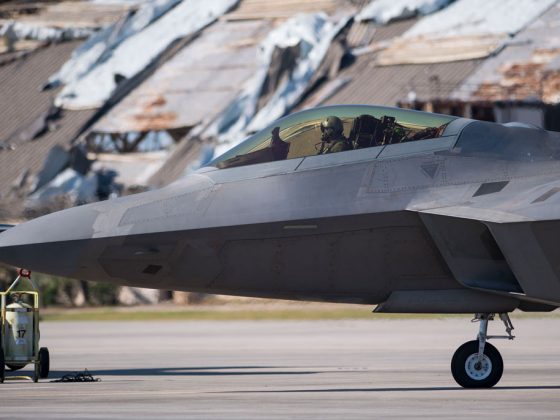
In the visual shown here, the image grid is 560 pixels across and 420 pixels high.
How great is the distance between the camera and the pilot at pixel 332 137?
1283 centimetres

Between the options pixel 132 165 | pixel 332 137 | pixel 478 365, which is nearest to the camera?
pixel 332 137

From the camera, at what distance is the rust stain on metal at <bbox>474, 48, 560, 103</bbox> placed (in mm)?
38719

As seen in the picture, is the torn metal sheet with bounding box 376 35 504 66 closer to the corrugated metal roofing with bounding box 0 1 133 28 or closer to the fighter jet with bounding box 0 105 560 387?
the corrugated metal roofing with bounding box 0 1 133 28

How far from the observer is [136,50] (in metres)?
56.8

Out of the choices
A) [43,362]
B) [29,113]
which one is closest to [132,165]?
[29,113]

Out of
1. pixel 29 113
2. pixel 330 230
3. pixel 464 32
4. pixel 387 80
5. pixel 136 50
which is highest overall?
pixel 136 50

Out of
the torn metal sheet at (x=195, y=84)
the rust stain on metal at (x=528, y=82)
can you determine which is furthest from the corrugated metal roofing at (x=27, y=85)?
the rust stain on metal at (x=528, y=82)

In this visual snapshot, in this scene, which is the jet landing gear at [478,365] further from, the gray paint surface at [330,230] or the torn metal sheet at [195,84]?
the torn metal sheet at [195,84]

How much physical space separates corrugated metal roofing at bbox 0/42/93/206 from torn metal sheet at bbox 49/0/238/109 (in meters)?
1.02

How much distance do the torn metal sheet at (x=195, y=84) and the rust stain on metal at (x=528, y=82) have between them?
1244 cm

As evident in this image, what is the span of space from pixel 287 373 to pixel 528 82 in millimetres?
24924

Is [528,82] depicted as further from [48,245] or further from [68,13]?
[68,13]

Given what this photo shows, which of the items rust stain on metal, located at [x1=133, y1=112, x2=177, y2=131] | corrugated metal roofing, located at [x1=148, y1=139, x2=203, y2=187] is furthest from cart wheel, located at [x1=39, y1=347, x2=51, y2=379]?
rust stain on metal, located at [x1=133, y1=112, x2=177, y2=131]

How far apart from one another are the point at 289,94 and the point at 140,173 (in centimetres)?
648
